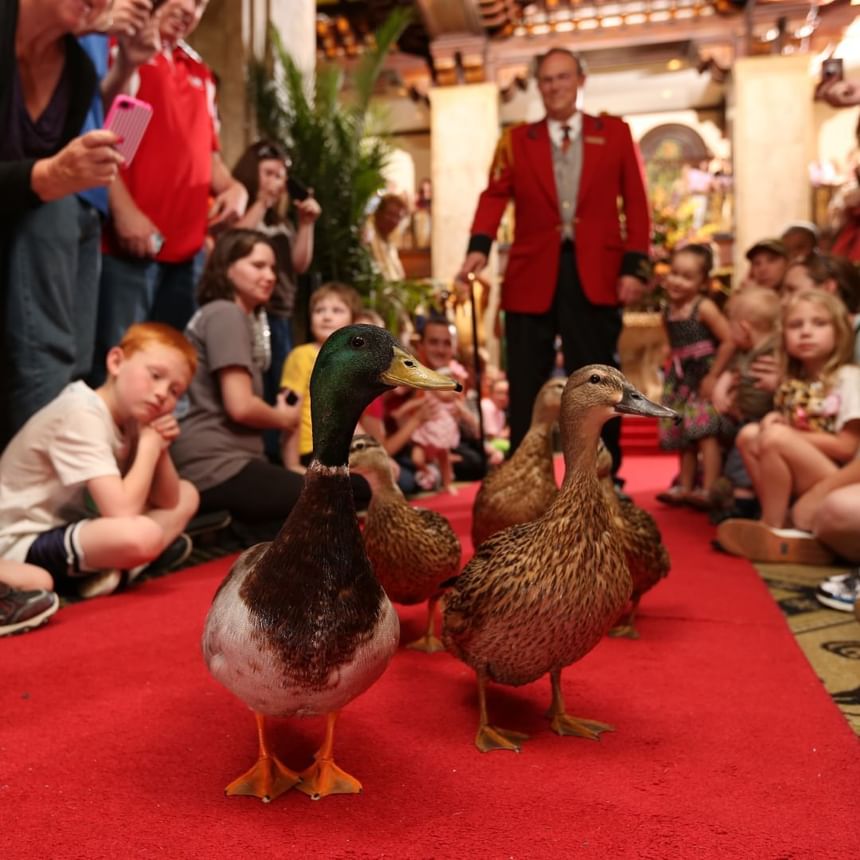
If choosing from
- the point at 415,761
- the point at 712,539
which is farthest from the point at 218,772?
the point at 712,539

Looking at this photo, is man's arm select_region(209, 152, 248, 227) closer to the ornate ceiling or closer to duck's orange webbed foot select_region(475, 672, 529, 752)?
duck's orange webbed foot select_region(475, 672, 529, 752)

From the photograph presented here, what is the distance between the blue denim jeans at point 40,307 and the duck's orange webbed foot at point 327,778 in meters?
1.86

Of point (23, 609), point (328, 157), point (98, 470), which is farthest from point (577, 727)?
point (328, 157)

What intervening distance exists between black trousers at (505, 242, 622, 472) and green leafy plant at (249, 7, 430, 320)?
214cm

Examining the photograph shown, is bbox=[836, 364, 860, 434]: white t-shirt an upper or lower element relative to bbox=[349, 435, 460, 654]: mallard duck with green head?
upper

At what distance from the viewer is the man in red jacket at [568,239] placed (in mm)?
3393

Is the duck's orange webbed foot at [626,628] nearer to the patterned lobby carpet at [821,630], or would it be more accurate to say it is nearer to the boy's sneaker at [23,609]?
the patterned lobby carpet at [821,630]

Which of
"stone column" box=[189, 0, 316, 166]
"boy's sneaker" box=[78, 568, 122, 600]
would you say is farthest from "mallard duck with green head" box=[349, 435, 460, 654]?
"stone column" box=[189, 0, 316, 166]

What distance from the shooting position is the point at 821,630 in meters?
2.17

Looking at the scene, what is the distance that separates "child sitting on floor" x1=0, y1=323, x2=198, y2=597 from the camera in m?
2.42

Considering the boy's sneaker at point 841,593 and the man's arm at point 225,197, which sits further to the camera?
the man's arm at point 225,197

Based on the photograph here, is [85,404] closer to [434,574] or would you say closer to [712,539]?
[434,574]

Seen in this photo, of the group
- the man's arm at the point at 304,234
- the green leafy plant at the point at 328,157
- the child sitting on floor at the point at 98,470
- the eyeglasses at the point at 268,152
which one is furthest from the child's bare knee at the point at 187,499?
the green leafy plant at the point at 328,157

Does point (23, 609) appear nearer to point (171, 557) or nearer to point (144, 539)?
point (144, 539)
